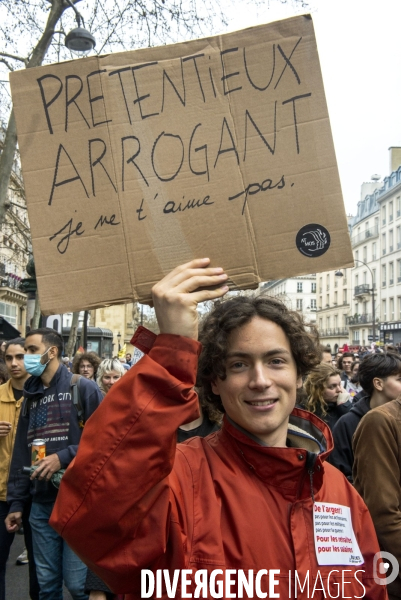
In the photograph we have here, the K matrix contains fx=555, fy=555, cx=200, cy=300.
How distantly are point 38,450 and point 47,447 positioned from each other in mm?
151

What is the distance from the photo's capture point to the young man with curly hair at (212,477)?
4.47ft

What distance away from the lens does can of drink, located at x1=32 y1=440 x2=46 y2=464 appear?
12.2 feet

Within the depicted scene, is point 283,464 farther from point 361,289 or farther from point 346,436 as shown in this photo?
point 361,289

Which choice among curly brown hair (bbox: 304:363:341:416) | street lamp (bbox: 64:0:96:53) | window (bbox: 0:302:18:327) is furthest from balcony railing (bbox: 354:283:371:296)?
curly brown hair (bbox: 304:363:341:416)

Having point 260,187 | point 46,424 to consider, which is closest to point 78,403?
point 46,424

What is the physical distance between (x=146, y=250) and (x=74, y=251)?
0.77ft

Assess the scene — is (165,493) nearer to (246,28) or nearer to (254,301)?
(254,301)

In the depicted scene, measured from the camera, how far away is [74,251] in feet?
5.85

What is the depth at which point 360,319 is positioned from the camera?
2773 inches

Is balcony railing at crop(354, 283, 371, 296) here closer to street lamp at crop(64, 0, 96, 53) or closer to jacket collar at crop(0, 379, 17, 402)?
street lamp at crop(64, 0, 96, 53)

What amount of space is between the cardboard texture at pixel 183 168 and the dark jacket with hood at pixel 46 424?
2316 mm

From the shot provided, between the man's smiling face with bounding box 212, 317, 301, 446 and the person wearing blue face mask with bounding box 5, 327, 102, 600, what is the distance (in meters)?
2.29

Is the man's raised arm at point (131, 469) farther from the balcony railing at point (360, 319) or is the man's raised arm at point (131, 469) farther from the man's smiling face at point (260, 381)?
the balcony railing at point (360, 319)

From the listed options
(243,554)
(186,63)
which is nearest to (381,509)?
(243,554)
